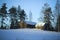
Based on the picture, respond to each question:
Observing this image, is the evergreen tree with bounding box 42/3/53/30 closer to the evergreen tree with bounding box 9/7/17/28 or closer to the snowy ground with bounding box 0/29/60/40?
the snowy ground with bounding box 0/29/60/40

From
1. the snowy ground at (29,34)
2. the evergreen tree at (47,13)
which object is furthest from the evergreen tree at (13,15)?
the evergreen tree at (47,13)

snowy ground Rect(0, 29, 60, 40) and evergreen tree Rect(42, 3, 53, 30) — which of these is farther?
evergreen tree Rect(42, 3, 53, 30)

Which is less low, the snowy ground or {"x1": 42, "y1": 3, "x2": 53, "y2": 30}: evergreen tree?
{"x1": 42, "y1": 3, "x2": 53, "y2": 30}: evergreen tree

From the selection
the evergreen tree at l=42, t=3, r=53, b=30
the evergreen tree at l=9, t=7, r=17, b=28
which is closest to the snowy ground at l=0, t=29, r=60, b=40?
the evergreen tree at l=9, t=7, r=17, b=28

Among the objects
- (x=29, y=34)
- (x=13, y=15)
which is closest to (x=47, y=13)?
(x=29, y=34)

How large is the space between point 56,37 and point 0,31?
4.80 feet

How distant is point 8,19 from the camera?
3273 mm

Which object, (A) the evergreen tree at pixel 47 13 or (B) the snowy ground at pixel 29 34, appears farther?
(A) the evergreen tree at pixel 47 13

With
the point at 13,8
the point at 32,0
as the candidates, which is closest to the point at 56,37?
the point at 32,0

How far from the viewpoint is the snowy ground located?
3225 millimetres

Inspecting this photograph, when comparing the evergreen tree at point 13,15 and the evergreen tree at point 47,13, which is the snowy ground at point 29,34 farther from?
the evergreen tree at point 47,13

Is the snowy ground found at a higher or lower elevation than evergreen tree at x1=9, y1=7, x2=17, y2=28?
Answer: lower

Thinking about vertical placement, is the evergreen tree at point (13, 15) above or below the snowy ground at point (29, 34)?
above

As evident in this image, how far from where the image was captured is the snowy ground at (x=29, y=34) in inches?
127
